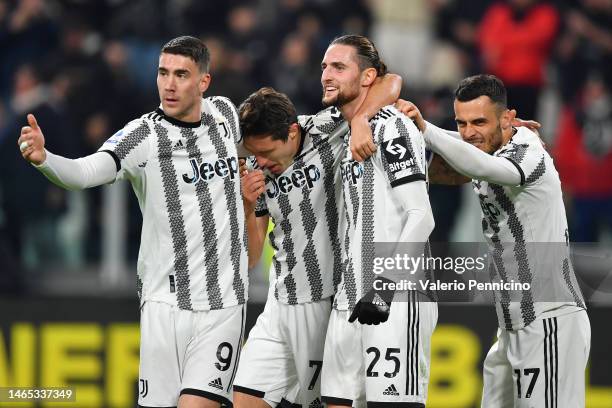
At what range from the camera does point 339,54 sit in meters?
6.12

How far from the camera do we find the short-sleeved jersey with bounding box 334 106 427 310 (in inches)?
230

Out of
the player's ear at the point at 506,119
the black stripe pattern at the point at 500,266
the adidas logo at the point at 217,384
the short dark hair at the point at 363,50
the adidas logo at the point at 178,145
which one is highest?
the short dark hair at the point at 363,50

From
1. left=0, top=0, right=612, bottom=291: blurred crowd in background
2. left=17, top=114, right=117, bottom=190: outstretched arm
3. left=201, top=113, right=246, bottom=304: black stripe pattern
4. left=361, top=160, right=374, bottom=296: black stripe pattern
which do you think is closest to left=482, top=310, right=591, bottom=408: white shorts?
left=361, top=160, right=374, bottom=296: black stripe pattern

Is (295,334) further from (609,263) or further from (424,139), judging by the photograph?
(609,263)

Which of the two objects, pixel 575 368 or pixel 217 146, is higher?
pixel 217 146

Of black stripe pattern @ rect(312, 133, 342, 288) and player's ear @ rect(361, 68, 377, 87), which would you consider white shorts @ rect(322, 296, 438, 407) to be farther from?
player's ear @ rect(361, 68, 377, 87)

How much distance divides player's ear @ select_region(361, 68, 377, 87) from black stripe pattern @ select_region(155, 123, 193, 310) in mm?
1046

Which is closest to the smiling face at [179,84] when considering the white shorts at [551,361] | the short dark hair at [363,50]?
the short dark hair at [363,50]

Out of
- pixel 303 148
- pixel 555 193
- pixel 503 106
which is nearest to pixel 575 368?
pixel 555 193

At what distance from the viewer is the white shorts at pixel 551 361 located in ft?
20.5

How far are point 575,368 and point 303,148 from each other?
73.1 inches

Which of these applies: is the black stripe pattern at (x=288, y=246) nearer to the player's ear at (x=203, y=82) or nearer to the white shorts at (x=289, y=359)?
the white shorts at (x=289, y=359)

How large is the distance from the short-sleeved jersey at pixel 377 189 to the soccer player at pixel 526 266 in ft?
1.02

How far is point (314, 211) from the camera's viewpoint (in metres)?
6.51
